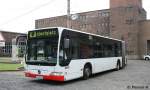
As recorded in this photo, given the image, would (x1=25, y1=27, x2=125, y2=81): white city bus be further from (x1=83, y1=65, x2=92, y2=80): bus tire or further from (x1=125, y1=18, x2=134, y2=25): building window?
(x1=125, y1=18, x2=134, y2=25): building window

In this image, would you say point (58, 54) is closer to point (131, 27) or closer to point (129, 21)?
point (131, 27)

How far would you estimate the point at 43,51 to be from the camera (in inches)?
489

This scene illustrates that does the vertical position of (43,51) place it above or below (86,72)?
above

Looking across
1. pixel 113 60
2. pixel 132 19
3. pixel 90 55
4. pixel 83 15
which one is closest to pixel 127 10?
pixel 132 19

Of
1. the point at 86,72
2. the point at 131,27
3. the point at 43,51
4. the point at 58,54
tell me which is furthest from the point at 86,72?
the point at 131,27

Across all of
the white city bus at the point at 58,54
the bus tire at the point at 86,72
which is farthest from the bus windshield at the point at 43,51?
the bus tire at the point at 86,72

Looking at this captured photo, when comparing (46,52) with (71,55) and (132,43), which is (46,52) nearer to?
(71,55)

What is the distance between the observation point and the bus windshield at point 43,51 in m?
12.1

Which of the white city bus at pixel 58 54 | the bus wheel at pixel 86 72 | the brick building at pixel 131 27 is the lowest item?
the bus wheel at pixel 86 72

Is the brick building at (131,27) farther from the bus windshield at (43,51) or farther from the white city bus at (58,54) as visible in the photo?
the bus windshield at (43,51)

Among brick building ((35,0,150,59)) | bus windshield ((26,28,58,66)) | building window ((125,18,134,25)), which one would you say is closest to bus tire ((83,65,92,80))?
bus windshield ((26,28,58,66))

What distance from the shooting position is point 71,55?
1280 cm

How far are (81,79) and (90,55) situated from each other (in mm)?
1614

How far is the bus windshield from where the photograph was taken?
39.8 ft
